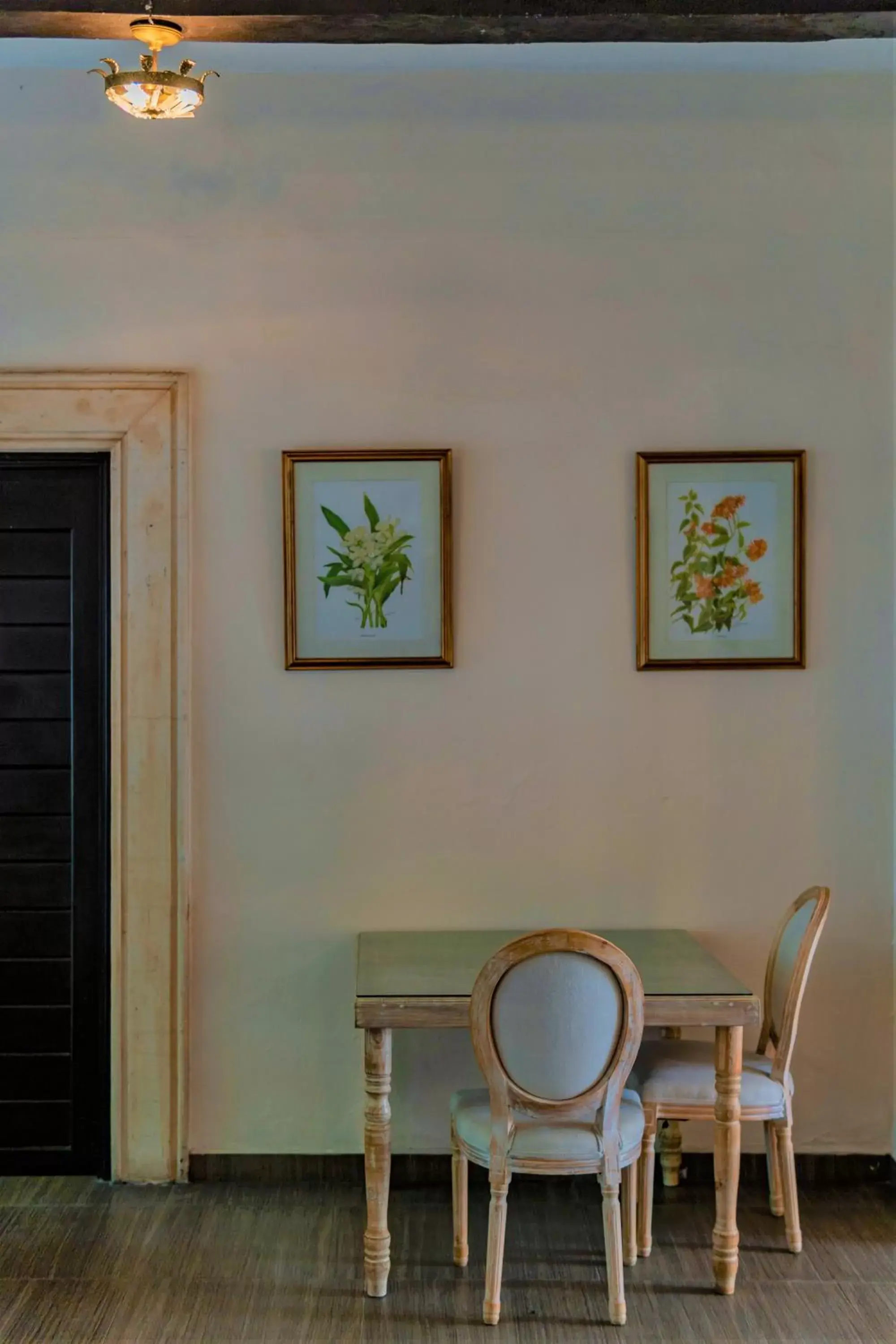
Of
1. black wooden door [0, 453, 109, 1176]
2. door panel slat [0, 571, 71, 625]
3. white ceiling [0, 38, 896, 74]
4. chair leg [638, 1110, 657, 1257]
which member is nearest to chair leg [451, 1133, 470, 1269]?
chair leg [638, 1110, 657, 1257]

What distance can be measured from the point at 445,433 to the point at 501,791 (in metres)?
1.05

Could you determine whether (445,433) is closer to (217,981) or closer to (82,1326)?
(217,981)

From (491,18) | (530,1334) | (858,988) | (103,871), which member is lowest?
(530,1334)

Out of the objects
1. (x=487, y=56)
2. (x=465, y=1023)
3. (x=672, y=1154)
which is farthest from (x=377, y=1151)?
(x=487, y=56)

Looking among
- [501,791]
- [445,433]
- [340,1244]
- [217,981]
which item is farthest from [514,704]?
[340,1244]

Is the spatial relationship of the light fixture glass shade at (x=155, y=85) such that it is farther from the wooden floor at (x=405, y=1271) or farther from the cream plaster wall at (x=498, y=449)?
the wooden floor at (x=405, y=1271)

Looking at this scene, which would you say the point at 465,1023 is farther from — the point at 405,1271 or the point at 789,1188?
the point at 789,1188

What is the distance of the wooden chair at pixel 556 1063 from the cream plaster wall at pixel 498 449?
0.76 m

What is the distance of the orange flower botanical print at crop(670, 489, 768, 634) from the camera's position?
355 cm

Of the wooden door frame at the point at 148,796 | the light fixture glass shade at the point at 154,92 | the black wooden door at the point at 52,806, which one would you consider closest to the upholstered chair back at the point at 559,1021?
the wooden door frame at the point at 148,796

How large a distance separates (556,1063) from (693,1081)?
53 cm

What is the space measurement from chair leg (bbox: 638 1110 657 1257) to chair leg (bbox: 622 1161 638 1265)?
0.02 metres

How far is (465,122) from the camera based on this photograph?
3.54 meters

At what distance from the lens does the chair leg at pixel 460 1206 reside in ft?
9.98
